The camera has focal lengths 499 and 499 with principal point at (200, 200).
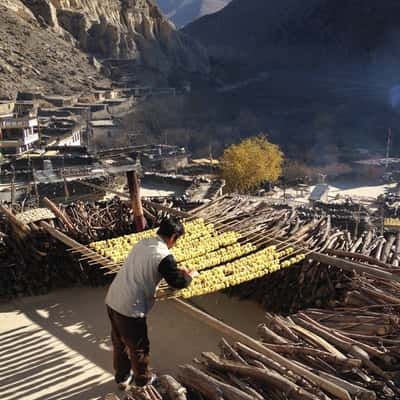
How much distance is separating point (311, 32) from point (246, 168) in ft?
260

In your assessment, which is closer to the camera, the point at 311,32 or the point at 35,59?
the point at 35,59

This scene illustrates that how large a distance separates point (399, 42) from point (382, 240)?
102m

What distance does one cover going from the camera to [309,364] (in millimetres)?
3766

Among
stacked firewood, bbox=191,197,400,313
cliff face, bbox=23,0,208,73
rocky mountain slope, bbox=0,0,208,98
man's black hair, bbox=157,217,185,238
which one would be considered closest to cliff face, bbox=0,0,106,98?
rocky mountain slope, bbox=0,0,208,98

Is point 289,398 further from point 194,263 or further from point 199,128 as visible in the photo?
point 199,128

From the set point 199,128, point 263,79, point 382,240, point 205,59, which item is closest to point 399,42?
point 263,79

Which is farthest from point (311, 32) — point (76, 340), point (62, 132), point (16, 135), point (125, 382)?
point (125, 382)

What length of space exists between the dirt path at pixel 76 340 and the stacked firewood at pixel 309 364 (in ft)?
4.57

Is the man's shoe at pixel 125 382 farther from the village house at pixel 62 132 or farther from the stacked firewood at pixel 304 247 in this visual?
the village house at pixel 62 132

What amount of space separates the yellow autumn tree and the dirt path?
2951cm

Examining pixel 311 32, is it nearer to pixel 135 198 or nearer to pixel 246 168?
pixel 246 168

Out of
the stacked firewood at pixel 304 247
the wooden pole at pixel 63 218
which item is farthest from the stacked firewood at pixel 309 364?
the wooden pole at pixel 63 218

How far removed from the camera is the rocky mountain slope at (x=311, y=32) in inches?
3871

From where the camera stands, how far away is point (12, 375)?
4934 mm
